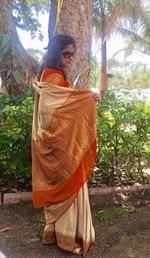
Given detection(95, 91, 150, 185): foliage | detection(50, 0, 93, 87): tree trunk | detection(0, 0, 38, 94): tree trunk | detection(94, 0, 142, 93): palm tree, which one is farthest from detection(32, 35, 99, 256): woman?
detection(94, 0, 142, 93): palm tree

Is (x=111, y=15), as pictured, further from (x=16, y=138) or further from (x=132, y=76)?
(x=132, y=76)

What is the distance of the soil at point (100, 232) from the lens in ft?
9.93

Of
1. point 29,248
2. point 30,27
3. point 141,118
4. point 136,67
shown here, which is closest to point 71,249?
point 29,248

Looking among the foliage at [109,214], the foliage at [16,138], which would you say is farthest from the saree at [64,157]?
the foliage at [16,138]

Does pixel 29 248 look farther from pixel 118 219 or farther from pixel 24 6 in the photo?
pixel 24 6

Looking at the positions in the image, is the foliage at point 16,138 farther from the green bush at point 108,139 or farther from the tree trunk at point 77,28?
the tree trunk at point 77,28

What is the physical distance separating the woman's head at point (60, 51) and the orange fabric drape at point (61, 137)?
0.08 meters

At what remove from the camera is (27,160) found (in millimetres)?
4133

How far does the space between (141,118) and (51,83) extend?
5.62ft

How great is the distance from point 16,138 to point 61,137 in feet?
3.99

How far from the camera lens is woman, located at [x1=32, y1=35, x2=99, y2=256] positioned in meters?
2.82

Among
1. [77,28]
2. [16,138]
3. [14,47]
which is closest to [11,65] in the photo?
[14,47]

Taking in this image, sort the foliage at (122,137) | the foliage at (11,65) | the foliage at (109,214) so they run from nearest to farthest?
1. the foliage at (109,214)
2. the foliage at (122,137)
3. the foliage at (11,65)

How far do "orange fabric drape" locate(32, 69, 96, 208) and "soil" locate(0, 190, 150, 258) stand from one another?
0.43 m
